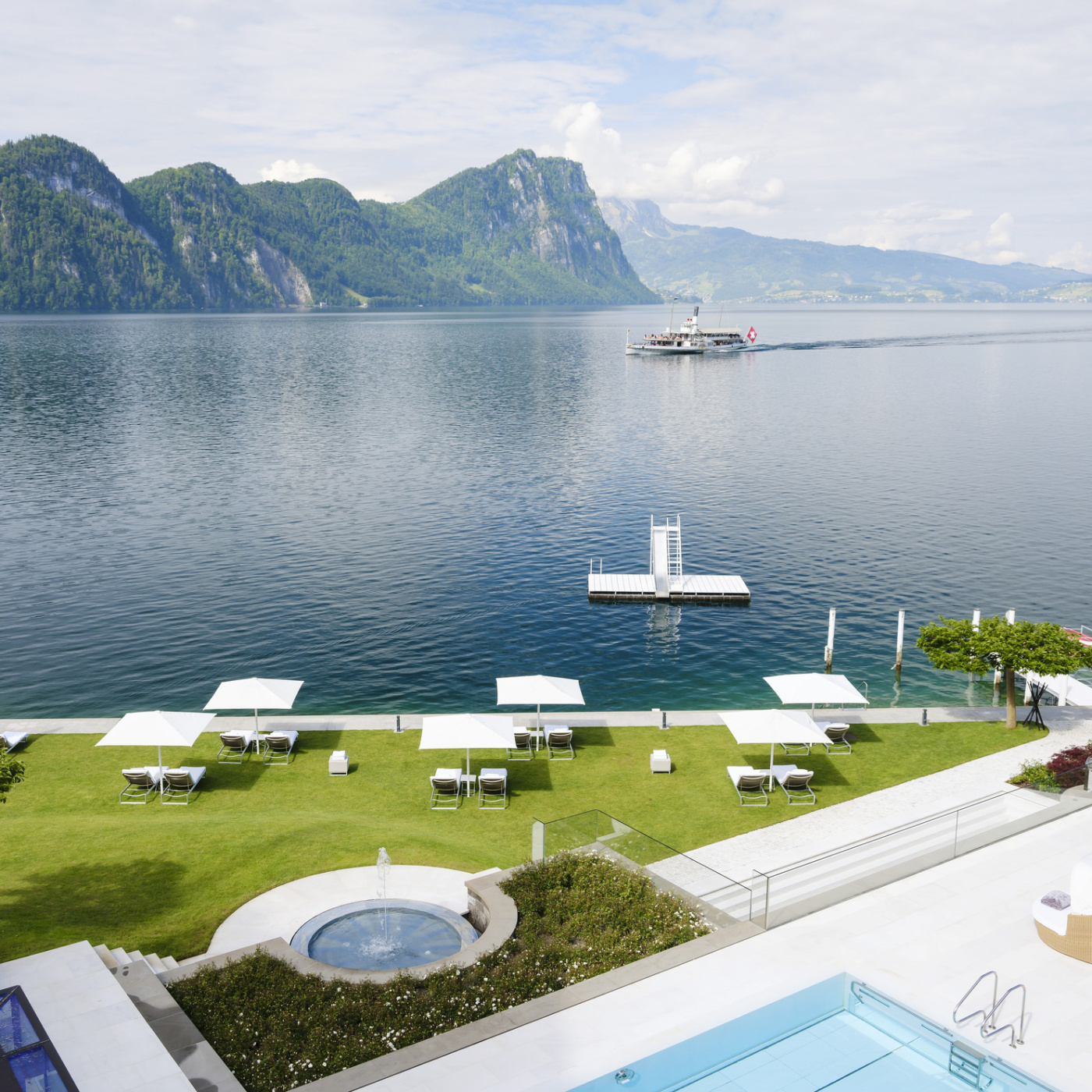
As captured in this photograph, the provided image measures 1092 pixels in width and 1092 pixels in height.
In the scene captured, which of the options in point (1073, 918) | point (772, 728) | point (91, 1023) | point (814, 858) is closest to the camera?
point (91, 1023)

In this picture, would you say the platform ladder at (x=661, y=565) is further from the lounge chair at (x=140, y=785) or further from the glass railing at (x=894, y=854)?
the lounge chair at (x=140, y=785)

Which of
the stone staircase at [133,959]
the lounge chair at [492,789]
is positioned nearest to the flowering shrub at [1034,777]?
the lounge chair at [492,789]

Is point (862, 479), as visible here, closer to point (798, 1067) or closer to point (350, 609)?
point (350, 609)

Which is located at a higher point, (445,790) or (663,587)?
(663,587)

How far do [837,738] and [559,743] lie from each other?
8769mm

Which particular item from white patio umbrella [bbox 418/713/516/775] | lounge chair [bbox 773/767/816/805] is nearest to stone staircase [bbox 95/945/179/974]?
white patio umbrella [bbox 418/713/516/775]

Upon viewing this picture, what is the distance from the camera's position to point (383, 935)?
17938mm

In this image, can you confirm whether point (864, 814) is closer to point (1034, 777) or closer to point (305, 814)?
point (1034, 777)

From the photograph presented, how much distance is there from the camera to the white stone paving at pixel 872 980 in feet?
43.7

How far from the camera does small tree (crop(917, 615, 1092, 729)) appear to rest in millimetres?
28266

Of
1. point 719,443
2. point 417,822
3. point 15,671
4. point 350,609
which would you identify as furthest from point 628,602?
point 719,443

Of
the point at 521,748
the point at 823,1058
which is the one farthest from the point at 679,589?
the point at 823,1058

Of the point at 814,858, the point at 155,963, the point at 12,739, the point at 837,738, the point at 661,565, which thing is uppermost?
the point at 814,858

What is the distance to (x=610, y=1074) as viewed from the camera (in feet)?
43.2
